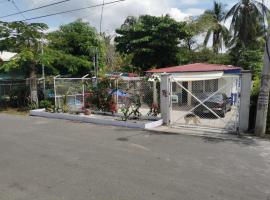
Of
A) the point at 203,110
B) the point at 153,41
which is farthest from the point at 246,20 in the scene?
the point at 203,110

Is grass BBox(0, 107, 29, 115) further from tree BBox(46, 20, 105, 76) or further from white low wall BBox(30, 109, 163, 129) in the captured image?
tree BBox(46, 20, 105, 76)

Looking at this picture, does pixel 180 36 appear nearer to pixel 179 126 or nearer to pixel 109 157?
pixel 179 126

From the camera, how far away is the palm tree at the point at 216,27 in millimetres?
31812

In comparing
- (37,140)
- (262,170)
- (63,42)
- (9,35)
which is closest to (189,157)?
(262,170)

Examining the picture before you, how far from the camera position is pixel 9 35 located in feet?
53.2

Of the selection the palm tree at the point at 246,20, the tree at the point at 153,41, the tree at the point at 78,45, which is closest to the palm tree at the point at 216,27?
the palm tree at the point at 246,20

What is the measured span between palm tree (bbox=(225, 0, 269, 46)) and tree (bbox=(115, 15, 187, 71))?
32.9 feet

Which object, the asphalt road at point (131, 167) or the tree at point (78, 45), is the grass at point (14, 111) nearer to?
the tree at point (78, 45)

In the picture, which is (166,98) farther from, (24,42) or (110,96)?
(24,42)

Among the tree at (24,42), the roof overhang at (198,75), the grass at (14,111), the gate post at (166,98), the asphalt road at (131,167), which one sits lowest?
the asphalt road at (131,167)

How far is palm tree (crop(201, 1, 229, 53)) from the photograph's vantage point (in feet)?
104

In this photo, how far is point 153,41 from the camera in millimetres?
24391

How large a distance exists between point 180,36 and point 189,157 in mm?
19564

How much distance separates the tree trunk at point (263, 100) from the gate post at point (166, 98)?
3285 mm
